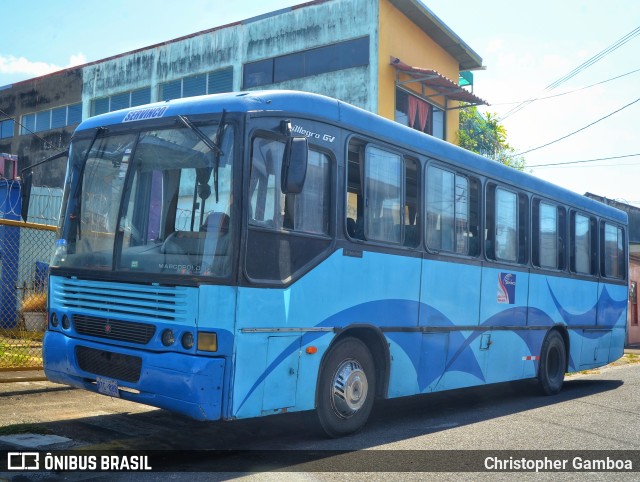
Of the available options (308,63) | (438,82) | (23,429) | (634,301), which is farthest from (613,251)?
(634,301)

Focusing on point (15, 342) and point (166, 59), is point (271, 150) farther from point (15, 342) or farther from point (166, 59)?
point (166, 59)

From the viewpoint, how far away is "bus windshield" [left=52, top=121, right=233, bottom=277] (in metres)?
6.07

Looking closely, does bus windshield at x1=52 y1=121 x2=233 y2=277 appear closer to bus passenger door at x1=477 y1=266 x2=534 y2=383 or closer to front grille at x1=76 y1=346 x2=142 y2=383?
front grille at x1=76 y1=346 x2=142 y2=383

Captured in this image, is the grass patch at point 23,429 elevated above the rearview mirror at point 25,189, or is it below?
below

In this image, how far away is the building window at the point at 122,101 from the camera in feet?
92.1

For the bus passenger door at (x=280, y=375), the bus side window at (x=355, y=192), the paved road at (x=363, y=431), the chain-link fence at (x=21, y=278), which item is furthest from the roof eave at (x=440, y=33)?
the bus passenger door at (x=280, y=375)

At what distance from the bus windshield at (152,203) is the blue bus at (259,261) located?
0.05ft

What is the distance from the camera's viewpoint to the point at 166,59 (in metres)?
27.4

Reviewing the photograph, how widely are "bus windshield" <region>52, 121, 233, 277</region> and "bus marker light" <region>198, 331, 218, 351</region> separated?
0.49 m

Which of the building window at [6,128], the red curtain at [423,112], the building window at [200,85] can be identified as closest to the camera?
the red curtain at [423,112]

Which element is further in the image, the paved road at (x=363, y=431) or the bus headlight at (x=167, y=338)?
the paved road at (x=363, y=431)

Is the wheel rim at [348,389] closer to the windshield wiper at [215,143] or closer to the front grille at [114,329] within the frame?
the front grille at [114,329]

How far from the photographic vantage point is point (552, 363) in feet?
39.4

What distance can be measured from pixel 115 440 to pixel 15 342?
19.2ft
